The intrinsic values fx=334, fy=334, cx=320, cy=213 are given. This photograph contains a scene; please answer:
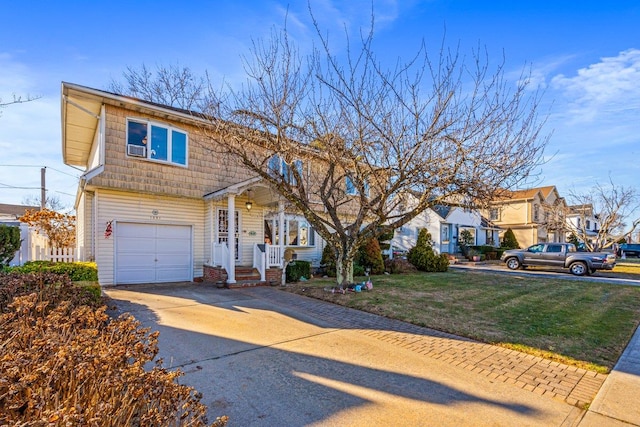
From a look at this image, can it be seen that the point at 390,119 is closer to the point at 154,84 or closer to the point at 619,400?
the point at 619,400

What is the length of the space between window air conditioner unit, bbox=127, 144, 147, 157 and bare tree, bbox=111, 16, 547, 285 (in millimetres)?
3287

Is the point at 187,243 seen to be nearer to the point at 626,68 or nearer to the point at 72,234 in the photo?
the point at 72,234

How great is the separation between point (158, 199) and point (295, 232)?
20.5 ft

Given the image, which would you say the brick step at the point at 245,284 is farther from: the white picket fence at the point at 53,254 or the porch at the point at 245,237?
the white picket fence at the point at 53,254

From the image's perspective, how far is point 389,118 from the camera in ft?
27.7

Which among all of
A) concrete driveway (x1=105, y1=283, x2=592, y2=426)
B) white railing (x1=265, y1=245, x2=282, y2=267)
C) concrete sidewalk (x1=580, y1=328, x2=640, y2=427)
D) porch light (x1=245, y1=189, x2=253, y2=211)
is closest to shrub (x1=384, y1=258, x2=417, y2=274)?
white railing (x1=265, y1=245, x2=282, y2=267)

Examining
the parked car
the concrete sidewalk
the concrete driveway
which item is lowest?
the parked car

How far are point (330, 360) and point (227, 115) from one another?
717 centimetres

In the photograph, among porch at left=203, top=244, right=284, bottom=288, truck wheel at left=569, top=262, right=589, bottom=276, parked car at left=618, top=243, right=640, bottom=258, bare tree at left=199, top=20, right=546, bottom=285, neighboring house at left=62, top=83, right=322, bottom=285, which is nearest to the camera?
bare tree at left=199, top=20, right=546, bottom=285

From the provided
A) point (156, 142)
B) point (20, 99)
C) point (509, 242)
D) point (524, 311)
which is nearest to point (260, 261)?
point (156, 142)

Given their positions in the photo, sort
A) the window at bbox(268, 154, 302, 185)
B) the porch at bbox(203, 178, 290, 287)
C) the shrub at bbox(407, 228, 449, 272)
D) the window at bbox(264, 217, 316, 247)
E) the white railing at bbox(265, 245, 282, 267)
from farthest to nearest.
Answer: the shrub at bbox(407, 228, 449, 272) < the window at bbox(264, 217, 316, 247) < the white railing at bbox(265, 245, 282, 267) < the porch at bbox(203, 178, 290, 287) < the window at bbox(268, 154, 302, 185)

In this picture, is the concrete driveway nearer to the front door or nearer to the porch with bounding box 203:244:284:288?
the porch with bounding box 203:244:284:288

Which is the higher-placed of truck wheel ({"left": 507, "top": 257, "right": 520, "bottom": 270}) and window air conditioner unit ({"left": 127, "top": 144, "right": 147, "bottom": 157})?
window air conditioner unit ({"left": 127, "top": 144, "right": 147, "bottom": 157})

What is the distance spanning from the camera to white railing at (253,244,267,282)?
39.2 feet
